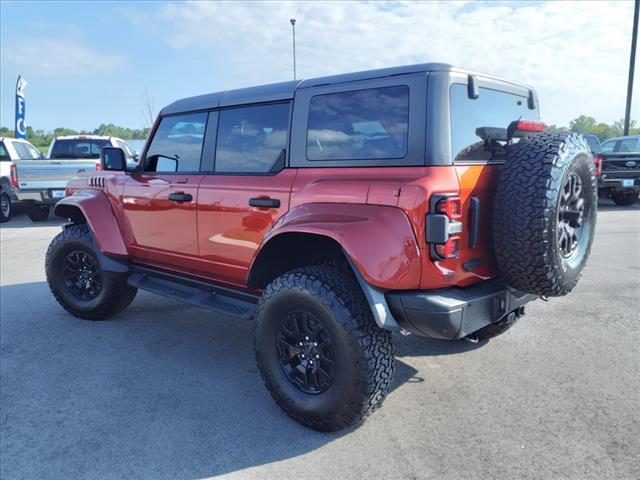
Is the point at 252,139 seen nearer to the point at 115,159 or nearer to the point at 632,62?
the point at 115,159

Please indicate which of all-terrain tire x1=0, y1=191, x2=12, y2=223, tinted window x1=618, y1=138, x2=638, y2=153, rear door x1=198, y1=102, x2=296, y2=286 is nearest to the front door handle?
rear door x1=198, y1=102, x2=296, y2=286

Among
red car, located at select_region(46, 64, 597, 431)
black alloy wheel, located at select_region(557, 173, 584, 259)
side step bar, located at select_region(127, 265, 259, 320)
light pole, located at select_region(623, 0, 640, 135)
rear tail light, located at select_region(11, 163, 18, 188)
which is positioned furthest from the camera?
light pole, located at select_region(623, 0, 640, 135)

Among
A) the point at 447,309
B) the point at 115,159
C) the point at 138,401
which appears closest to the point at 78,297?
the point at 115,159

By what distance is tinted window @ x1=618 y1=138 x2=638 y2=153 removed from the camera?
13.0 metres

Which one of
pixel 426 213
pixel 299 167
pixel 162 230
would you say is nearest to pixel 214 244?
pixel 162 230

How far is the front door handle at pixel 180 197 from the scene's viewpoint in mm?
3701

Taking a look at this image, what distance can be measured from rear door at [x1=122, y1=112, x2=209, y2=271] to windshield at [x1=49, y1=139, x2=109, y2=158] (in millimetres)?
9252

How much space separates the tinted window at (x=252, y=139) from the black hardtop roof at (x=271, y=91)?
0.07 meters

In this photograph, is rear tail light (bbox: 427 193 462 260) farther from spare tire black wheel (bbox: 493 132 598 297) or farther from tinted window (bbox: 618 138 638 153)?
tinted window (bbox: 618 138 638 153)

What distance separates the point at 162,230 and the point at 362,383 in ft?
7.40

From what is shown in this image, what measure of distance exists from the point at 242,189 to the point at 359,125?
97 cm

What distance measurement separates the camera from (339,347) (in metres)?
2.62

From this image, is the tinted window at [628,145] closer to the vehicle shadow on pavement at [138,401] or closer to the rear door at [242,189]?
the vehicle shadow on pavement at [138,401]

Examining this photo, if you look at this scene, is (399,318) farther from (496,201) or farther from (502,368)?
(502,368)
